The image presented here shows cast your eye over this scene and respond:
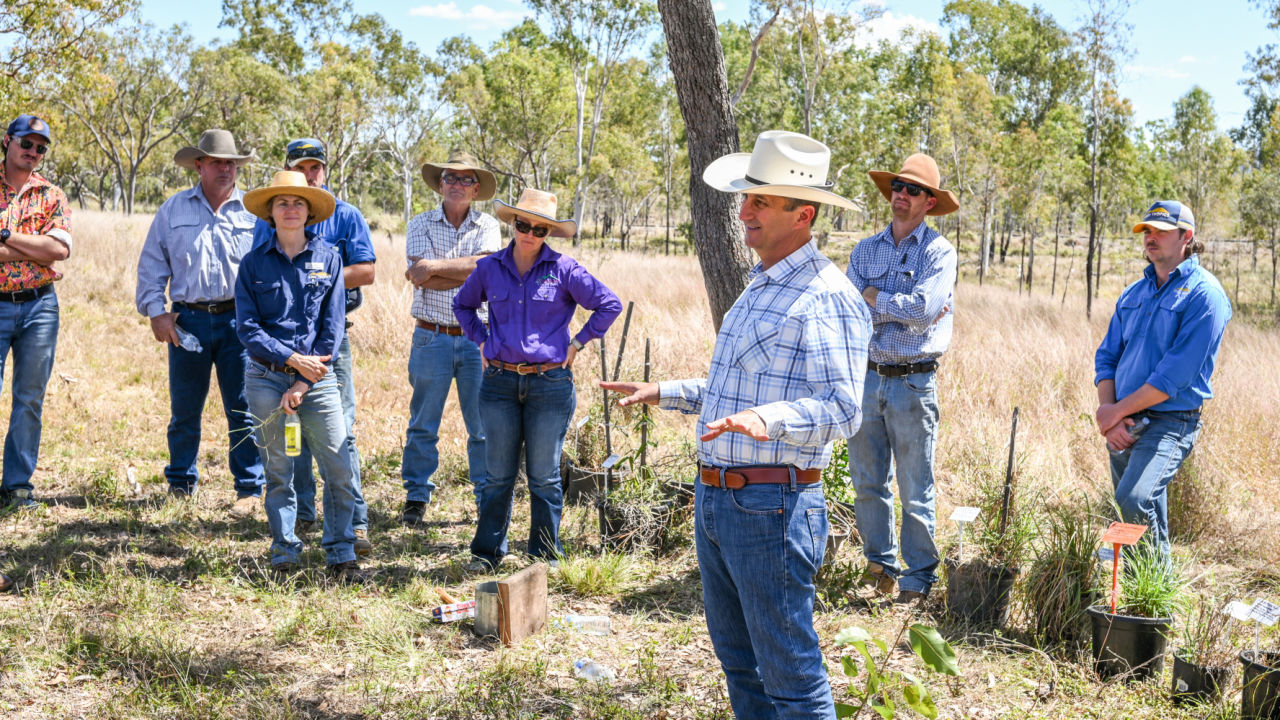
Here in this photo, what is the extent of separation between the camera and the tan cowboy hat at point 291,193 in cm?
477

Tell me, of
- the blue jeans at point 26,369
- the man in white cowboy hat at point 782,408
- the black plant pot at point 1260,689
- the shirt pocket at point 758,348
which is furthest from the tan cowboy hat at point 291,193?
the black plant pot at point 1260,689

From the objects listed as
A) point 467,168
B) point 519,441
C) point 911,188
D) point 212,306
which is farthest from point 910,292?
point 212,306

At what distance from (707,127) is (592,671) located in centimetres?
258

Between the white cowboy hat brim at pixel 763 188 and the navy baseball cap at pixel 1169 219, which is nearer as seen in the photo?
the white cowboy hat brim at pixel 763 188

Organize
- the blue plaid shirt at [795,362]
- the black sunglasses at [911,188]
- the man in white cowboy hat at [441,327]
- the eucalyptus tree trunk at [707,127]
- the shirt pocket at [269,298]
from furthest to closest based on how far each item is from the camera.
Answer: the man in white cowboy hat at [441,327] < the shirt pocket at [269,298] < the black sunglasses at [911,188] < the eucalyptus tree trunk at [707,127] < the blue plaid shirt at [795,362]

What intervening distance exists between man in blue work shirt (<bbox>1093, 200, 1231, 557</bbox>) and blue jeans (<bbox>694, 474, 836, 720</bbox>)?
2491 millimetres

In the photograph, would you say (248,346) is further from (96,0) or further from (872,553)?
(96,0)

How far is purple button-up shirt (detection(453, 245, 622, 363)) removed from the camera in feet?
16.2

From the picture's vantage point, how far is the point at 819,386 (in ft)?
8.27

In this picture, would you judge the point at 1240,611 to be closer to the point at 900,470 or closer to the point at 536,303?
the point at 900,470

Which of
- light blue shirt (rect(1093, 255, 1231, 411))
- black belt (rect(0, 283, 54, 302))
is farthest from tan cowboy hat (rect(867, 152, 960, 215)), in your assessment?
black belt (rect(0, 283, 54, 302))

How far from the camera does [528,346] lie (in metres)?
4.89

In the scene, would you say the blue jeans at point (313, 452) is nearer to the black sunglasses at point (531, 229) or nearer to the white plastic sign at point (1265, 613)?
the black sunglasses at point (531, 229)

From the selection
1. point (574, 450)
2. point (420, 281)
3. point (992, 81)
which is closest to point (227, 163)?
point (420, 281)
